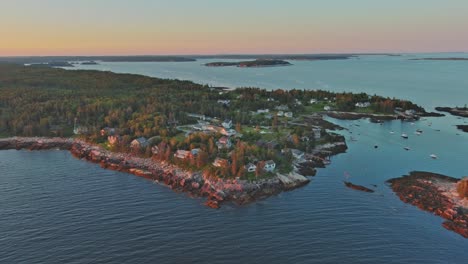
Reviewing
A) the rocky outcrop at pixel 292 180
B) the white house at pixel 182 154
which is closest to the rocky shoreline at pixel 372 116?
the rocky outcrop at pixel 292 180

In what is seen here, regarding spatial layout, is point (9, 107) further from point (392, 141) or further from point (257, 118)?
point (392, 141)

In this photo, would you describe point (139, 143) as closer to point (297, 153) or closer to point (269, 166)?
point (269, 166)

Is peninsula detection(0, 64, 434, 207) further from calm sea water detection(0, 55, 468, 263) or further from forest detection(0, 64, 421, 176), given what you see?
calm sea water detection(0, 55, 468, 263)

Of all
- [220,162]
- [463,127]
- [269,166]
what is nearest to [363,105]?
[463,127]

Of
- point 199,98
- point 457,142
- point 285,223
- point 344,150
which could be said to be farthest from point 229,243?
point 199,98

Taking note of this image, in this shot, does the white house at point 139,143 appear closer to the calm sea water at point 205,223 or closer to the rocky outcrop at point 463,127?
the calm sea water at point 205,223
